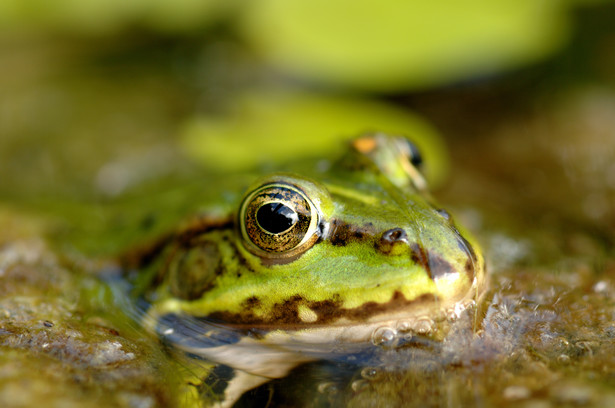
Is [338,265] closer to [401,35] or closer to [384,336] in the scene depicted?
[384,336]

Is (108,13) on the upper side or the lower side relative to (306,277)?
upper

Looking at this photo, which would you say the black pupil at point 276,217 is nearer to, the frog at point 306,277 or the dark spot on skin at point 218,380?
the frog at point 306,277

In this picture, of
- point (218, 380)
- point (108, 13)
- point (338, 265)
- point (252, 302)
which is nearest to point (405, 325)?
point (338, 265)

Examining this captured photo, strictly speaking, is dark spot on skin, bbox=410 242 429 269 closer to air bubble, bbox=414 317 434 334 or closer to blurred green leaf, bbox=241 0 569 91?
air bubble, bbox=414 317 434 334

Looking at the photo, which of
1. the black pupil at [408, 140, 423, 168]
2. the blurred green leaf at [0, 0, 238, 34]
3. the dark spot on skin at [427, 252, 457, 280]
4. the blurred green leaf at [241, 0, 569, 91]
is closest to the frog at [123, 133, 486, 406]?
the dark spot on skin at [427, 252, 457, 280]

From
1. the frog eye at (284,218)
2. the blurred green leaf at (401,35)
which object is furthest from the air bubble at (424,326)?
the blurred green leaf at (401,35)

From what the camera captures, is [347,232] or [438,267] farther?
[347,232]
